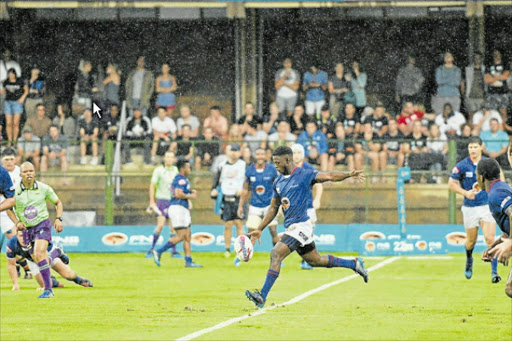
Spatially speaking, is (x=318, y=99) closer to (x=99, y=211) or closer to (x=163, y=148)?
(x=163, y=148)

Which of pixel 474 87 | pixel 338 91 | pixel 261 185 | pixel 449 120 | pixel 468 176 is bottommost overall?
pixel 261 185

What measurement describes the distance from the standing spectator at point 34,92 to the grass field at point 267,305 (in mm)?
10301

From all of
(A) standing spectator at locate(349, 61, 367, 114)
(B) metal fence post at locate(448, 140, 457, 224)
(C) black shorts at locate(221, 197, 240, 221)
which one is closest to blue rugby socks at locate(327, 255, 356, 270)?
(C) black shorts at locate(221, 197, 240, 221)

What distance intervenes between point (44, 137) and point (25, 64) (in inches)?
206

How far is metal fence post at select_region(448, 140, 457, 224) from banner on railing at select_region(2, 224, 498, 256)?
1.62 meters

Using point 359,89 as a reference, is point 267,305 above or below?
below

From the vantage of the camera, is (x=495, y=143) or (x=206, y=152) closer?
(x=495, y=143)

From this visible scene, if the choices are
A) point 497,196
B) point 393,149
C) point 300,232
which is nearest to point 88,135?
point 393,149

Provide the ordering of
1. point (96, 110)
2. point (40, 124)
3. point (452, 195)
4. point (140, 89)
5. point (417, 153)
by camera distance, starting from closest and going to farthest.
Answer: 1. point (452, 195)
2. point (417, 153)
3. point (40, 124)
4. point (96, 110)
5. point (140, 89)

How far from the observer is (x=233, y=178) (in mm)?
24172

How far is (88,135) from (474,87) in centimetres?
1139

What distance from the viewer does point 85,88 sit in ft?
102

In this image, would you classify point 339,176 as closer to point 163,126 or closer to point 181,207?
point 181,207

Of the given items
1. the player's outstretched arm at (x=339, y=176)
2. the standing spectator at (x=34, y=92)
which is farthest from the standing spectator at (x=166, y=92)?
the player's outstretched arm at (x=339, y=176)
